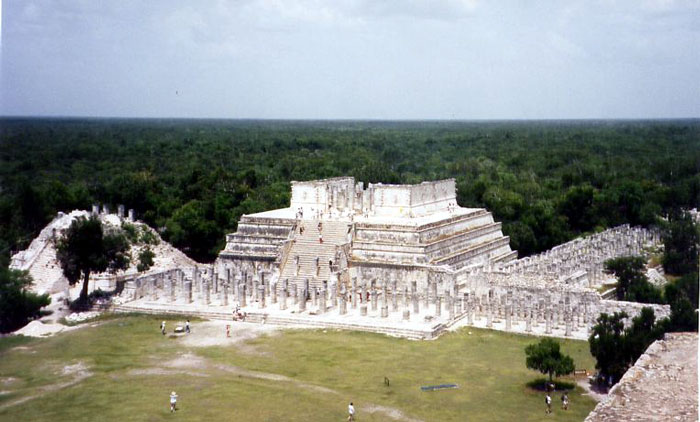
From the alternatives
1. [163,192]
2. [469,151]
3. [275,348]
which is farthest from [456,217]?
[469,151]

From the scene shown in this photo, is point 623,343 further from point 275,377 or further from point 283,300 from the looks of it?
point 283,300

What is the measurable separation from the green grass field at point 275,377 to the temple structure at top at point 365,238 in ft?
17.9

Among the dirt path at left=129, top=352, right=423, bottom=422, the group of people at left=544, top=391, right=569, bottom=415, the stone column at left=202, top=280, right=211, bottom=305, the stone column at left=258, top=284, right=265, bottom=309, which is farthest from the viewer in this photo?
the stone column at left=202, top=280, right=211, bottom=305

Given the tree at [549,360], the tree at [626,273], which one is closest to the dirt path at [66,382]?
the tree at [549,360]

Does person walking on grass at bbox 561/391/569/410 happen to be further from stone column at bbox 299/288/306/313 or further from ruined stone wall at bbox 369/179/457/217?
ruined stone wall at bbox 369/179/457/217

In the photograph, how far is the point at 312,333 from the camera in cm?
2731

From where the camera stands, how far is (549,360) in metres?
21.2

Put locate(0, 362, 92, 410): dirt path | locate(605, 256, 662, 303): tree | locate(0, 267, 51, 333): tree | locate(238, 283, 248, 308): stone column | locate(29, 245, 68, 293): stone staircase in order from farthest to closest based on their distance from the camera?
locate(29, 245, 68, 293): stone staircase → locate(605, 256, 662, 303): tree → locate(238, 283, 248, 308): stone column → locate(0, 267, 51, 333): tree → locate(0, 362, 92, 410): dirt path

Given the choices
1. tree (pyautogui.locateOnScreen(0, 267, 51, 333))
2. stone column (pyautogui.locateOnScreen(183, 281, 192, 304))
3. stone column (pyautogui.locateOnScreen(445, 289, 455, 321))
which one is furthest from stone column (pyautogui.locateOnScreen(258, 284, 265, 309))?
tree (pyautogui.locateOnScreen(0, 267, 51, 333))

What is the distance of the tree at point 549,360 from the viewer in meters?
21.1

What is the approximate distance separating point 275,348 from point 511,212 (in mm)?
23765

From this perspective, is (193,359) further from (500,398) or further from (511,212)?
(511,212)

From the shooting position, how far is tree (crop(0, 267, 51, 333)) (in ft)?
91.7

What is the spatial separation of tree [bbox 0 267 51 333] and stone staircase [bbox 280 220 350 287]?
31.0 ft
